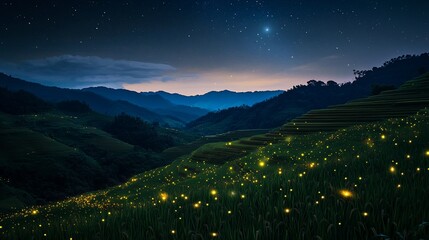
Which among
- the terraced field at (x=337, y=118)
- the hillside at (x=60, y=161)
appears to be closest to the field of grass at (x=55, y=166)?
the hillside at (x=60, y=161)

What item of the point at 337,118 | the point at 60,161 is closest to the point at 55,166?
the point at 60,161

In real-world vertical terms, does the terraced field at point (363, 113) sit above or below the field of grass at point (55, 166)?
above

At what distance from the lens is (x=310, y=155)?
24.1 m

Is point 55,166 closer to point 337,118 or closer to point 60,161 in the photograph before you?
point 60,161

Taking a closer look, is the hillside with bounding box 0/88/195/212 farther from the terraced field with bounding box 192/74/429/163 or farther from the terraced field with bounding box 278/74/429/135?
the terraced field with bounding box 278/74/429/135

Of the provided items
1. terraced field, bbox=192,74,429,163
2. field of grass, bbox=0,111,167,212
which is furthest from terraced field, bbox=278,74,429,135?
field of grass, bbox=0,111,167,212

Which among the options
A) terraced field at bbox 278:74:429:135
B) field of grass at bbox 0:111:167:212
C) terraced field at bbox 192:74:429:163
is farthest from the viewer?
field of grass at bbox 0:111:167:212

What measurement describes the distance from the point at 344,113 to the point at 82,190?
6859 cm

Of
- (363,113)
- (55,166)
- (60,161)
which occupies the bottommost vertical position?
(55,166)

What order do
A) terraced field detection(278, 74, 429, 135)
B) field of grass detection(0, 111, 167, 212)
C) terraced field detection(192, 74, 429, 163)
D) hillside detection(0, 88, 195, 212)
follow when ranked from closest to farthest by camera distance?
terraced field detection(278, 74, 429, 135)
terraced field detection(192, 74, 429, 163)
field of grass detection(0, 111, 167, 212)
hillside detection(0, 88, 195, 212)

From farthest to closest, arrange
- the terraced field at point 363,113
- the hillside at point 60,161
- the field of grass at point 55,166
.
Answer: the hillside at point 60,161, the field of grass at point 55,166, the terraced field at point 363,113

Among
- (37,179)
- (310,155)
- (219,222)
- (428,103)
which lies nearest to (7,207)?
(37,179)

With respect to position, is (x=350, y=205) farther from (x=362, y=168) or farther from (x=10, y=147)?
(x=10, y=147)

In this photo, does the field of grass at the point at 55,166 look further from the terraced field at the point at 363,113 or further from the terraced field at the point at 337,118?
the terraced field at the point at 363,113
